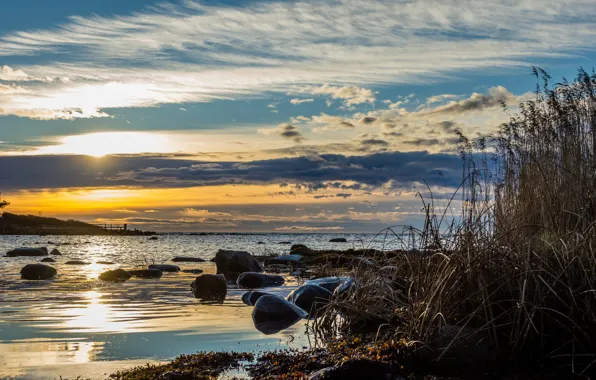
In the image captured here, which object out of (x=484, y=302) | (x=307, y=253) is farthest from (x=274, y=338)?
(x=307, y=253)

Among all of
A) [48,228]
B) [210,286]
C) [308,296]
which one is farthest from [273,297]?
[48,228]

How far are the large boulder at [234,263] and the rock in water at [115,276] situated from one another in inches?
131

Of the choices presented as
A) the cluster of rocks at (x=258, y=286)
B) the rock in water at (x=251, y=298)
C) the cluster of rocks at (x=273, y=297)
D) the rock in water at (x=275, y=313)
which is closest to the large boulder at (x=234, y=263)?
the cluster of rocks at (x=258, y=286)

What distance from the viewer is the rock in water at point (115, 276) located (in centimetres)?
1680

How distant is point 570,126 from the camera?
30.0 ft

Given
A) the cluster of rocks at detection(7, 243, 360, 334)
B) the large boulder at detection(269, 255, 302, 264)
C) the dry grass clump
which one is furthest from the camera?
the large boulder at detection(269, 255, 302, 264)

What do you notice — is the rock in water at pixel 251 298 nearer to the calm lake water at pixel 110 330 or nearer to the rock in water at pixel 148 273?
the calm lake water at pixel 110 330

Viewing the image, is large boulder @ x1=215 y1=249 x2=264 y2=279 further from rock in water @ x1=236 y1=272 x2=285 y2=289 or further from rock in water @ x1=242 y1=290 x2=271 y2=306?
rock in water @ x1=242 y1=290 x2=271 y2=306

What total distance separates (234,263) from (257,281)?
3735 mm

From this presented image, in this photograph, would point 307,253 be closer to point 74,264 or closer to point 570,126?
point 74,264

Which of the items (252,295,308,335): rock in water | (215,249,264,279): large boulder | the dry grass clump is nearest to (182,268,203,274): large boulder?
(215,249,264,279): large boulder

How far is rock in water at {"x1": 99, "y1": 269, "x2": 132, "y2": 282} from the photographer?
55.1ft

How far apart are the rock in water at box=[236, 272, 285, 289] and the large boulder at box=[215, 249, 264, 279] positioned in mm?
3240

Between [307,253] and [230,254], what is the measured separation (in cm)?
989
